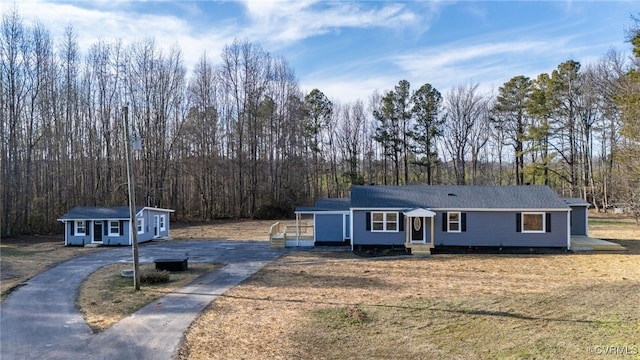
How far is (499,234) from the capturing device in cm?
2209

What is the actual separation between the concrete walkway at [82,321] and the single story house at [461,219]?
281 inches

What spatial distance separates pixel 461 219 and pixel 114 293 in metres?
16.4

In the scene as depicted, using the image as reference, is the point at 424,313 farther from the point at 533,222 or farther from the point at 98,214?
the point at 98,214

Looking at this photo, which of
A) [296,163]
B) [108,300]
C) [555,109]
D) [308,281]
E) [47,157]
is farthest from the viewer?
[296,163]

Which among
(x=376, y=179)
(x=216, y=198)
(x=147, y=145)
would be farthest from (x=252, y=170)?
(x=376, y=179)

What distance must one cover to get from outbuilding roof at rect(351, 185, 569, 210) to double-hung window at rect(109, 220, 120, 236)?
14678 mm

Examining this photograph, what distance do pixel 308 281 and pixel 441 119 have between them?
1532 inches

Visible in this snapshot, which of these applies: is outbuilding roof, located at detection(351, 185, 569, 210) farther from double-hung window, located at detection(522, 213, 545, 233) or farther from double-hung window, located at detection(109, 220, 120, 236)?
double-hung window, located at detection(109, 220, 120, 236)

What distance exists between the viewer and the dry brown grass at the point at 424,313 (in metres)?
8.38

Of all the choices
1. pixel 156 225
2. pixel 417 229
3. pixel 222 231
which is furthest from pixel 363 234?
pixel 156 225

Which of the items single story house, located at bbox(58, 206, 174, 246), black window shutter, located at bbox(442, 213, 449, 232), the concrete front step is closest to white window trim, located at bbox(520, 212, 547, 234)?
black window shutter, located at bbox(442, 213, 449, 232)

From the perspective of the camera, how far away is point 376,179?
177ft

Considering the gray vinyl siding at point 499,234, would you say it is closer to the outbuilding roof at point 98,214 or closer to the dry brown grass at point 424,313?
the dry brown grass at point 424,313

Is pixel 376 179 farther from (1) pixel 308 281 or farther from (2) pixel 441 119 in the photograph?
(1) pixel 308 281
